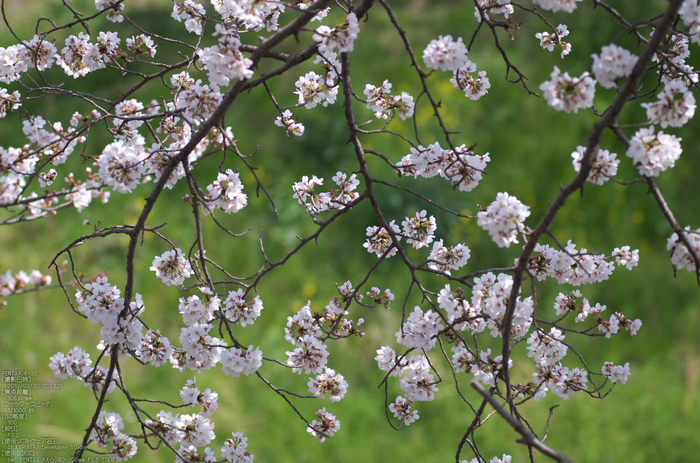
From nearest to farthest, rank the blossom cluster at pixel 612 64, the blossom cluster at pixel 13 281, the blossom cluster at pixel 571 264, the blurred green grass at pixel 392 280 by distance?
the blossom cluster at pixel 612 64, the blossom cluster at pixel 571 264, the blossom cluster at pixel 13 281, the blurred green grass at pixel 392 280

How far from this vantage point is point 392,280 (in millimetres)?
3686

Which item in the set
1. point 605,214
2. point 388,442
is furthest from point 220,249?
point 605,214

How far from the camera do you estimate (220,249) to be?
3871 millimetres

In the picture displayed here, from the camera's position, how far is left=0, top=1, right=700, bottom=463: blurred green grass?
9.82 ft

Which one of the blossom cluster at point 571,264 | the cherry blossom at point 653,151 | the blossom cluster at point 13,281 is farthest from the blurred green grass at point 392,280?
the cherry blossom at point 653,151

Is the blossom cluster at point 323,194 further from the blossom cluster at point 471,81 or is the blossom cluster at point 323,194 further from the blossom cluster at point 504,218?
the blossom cluster at point 504,218

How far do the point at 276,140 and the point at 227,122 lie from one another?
1.40 feet

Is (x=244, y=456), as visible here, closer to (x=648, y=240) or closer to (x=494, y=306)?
(x=494, y=306)

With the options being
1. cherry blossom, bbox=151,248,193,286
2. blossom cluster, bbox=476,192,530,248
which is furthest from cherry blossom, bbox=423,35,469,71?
cherry blossom, bbox=151,248,193,286

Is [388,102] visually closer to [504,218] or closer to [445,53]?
[445,53]

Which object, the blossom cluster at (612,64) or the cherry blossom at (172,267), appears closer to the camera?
the blossom cluster at (612,64)

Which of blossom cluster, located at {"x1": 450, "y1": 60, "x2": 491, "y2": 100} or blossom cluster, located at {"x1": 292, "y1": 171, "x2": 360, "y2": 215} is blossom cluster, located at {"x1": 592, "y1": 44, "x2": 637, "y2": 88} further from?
blossom cluster, located at {"x1": 292, "y1": 171, "x2": 360, "y2": 215}

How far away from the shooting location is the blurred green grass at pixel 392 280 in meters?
2.99

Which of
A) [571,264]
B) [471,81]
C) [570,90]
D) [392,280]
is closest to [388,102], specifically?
[471,81]
